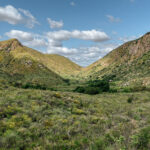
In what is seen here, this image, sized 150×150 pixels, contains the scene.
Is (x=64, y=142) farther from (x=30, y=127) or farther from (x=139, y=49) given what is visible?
(x=139, y=49)

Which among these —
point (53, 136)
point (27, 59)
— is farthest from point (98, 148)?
point (27, 59)

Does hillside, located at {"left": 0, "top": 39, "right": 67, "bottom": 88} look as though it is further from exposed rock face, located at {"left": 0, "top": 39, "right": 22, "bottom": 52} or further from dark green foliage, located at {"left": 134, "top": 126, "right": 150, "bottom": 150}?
dark green foliage, located at {"left": 134, "top": 126, "right": 150, "bottom": 150}

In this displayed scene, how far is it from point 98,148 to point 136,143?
1788 millimetres

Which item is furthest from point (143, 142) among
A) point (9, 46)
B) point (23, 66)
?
point (9, 46)

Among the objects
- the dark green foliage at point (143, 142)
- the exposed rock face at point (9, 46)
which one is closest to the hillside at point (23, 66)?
the exposed rock face at point (9, 46)

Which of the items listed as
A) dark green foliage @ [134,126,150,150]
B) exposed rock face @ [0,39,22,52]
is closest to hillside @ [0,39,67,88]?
exposed rock face @ [0,39,22,52]

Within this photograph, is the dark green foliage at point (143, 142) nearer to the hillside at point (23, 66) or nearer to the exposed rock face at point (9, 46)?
the hillside at point (23, 66)

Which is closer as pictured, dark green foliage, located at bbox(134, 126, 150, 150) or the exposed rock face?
dark green foliage, located at bbox(134, 126, 150, 150)

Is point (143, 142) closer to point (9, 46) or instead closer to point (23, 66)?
point (23, 66)

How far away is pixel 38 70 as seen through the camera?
148000 millimetres

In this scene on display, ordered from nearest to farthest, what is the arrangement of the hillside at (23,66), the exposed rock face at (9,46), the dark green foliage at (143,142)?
1. the dark green foliage at (143,142)
2. the hillside at (23,66)
3. the exposed rock face at (9,46)

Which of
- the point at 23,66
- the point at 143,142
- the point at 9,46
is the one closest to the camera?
the point at 143,142

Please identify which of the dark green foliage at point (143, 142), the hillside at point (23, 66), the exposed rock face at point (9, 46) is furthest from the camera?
the exposed rock face at point (9, 46)

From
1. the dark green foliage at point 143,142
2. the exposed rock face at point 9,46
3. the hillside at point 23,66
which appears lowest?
the dark green foliage at point 143,142
